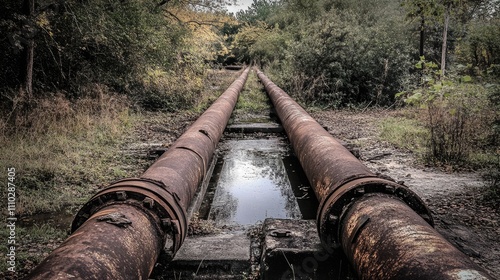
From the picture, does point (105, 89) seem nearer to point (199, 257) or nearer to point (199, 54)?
point (199, 54)

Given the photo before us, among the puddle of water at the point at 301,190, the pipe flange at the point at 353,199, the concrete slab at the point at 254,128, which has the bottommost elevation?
the puddle of water at the point at 301,190

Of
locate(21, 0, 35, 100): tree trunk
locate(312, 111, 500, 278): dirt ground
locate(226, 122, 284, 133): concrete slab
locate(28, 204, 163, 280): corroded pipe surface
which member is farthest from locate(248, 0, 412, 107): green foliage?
locate(28, 204, 163, 280): corroded pipe surface

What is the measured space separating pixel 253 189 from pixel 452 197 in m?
2.29

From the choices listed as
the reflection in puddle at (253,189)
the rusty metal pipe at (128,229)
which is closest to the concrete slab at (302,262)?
the rusty metal pipe at (128,229)

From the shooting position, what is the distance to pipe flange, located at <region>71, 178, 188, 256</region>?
2152 mm

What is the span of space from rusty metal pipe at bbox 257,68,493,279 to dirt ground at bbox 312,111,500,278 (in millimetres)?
1094

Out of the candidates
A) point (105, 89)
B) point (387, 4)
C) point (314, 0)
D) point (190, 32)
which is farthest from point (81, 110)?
point (387, 4)

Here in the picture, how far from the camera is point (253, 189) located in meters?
4.90

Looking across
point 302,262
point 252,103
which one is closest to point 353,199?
point 302,262

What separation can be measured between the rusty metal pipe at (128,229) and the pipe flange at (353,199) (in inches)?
35.7

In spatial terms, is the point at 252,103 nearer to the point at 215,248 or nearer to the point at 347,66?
the point at 347,66

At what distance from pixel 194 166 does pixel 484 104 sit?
6725mm

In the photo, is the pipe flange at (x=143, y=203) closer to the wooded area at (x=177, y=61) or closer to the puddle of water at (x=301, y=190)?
the puddle of water at (x=301, y=190)

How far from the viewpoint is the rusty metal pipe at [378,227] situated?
158cm
